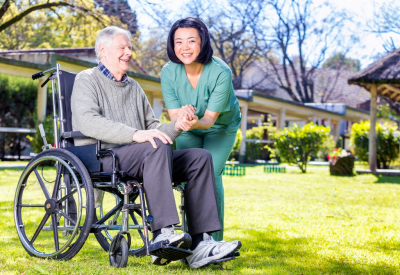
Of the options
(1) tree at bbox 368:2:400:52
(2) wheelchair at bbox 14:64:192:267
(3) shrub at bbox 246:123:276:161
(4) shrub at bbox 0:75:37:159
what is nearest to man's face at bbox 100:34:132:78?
(2) wheelchair at bbox 14:64:192:267

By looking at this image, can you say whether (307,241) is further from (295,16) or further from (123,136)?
(295,16)

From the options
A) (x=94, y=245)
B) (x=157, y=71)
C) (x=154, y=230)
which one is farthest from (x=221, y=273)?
(x=157, y=71)

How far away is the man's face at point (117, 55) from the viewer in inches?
131

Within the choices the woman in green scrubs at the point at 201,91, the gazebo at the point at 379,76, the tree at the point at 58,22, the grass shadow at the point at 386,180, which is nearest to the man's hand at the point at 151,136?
the woman in green scrubs at the point at 201,91

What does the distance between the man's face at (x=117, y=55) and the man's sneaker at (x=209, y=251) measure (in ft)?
3.78

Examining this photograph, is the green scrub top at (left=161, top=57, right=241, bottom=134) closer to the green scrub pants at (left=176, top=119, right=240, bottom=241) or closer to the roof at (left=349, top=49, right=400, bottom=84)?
the green scrub pants at (left=176, top=119, right=240, bottom=241)

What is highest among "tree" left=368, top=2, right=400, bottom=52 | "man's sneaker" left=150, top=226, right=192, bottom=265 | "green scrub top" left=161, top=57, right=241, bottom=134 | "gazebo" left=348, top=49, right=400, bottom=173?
"tree" left=368, top=2, right=400, bottom=52

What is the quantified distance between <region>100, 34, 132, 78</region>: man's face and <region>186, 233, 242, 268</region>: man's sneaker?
3.78 feet

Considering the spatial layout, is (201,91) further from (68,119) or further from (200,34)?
(68,119)

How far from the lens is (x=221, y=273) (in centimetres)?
287

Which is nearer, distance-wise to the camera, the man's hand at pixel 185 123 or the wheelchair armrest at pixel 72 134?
the man's hand at pixel 185 123

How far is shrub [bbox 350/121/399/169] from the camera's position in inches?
623

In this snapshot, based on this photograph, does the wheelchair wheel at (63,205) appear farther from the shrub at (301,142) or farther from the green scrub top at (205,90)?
the shrub at (301,142)

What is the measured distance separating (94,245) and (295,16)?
29956mm
